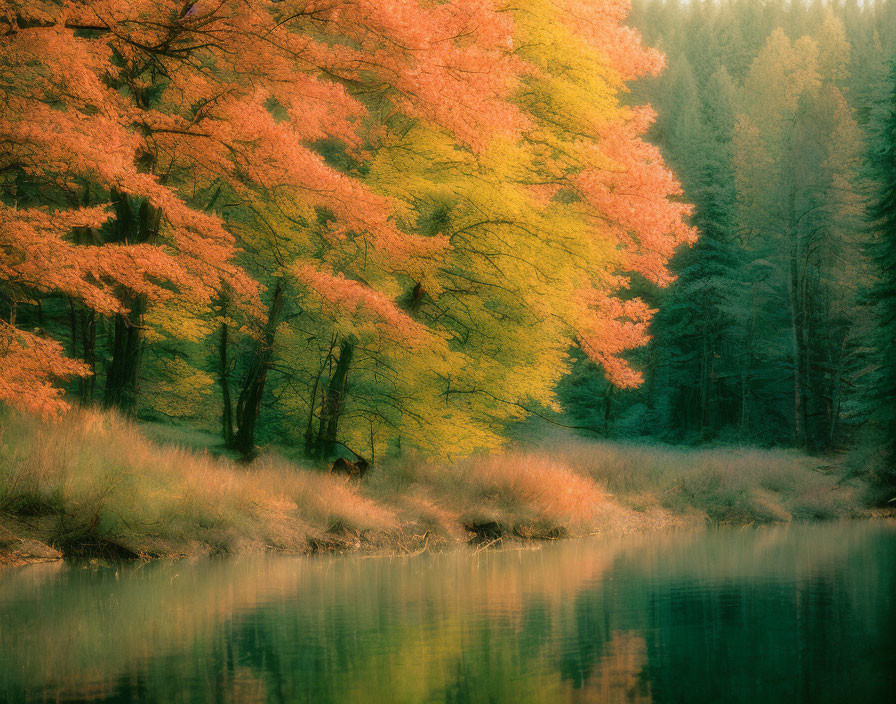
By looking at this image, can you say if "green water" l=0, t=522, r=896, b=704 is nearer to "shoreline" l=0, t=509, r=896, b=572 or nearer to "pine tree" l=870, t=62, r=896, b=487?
"shoreline" l=0, t=509, r=896, b=572

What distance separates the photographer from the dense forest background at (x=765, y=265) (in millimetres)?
36938

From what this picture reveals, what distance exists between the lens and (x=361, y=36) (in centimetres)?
1252

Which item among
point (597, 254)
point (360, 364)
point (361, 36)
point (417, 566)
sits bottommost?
point (417, 566)

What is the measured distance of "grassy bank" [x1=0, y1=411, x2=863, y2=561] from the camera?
→ 11203 mm

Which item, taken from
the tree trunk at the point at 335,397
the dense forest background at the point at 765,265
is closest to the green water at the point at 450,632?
the tree trunk at the point at 335,397

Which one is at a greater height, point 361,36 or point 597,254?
point 361,36

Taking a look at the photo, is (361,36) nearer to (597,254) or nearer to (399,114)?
(399,114)

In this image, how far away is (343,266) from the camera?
16.2m

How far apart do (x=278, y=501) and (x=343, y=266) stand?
15.3 ft

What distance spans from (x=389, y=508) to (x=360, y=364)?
383 cm

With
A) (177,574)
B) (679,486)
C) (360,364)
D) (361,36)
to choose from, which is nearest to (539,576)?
(177,574)

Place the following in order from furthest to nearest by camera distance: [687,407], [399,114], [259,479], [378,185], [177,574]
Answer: [687,407]
[399,114]
[378,185]
[259,479]
[177,574]

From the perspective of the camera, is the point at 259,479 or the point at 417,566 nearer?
the point at 417,566

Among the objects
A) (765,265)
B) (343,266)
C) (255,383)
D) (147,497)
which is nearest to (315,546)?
(147,497)
